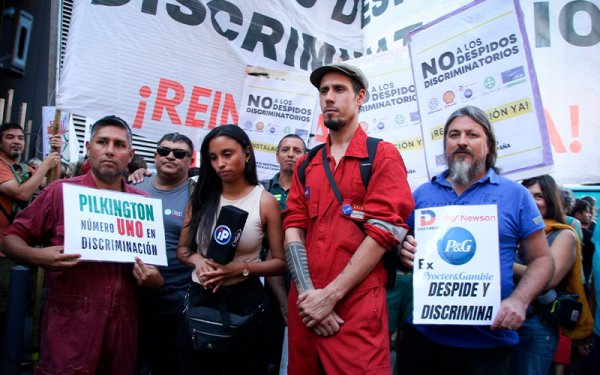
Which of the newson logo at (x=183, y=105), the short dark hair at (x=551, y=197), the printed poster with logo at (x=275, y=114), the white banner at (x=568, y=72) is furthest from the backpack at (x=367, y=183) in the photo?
the printed poster with logo at (x=275, y=114)

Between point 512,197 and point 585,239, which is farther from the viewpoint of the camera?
point 585,239

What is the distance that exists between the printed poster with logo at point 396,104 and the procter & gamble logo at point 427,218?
2.28 m

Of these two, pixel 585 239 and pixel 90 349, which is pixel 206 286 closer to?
pixel 90 349

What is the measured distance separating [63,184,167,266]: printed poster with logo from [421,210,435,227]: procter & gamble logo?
57.4 inches

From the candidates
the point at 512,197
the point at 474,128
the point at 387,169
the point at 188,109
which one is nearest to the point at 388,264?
the point at 387,169

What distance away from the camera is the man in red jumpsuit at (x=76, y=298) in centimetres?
244

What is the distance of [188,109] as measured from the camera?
406cm

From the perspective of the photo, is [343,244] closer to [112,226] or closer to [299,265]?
[299,265]

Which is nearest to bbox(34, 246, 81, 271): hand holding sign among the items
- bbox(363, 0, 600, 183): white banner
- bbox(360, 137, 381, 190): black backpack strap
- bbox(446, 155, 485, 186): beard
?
bbox(360, 137, 381, 190): black backpack strap

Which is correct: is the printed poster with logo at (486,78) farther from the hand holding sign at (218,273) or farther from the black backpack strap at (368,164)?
the hand holding sign at (218,273)

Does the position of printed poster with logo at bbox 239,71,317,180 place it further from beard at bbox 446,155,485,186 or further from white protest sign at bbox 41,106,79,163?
white protest sign at bbox 41,106,79,163

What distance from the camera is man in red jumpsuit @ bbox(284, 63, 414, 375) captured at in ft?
6.84

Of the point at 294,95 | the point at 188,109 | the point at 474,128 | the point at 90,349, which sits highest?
the point at 294,95

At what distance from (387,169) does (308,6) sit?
3.19m
